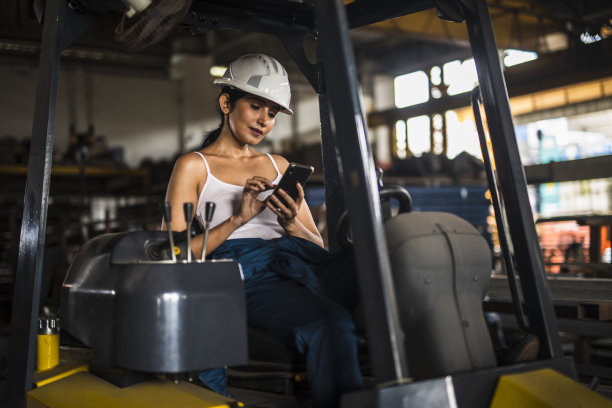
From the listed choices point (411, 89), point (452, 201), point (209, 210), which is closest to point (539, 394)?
point (209, 210)

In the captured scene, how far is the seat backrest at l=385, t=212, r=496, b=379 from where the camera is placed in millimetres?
1878

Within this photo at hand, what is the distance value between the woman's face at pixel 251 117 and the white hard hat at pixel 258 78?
70mm

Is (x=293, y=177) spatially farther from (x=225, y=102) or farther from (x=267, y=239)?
(x=225, y=102)

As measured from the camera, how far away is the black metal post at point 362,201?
4.99ft

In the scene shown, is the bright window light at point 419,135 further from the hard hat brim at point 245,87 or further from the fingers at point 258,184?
the fingers at point 258,184

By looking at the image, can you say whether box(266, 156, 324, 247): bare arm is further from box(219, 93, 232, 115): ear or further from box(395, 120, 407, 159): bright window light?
box(395, 120, 407, 159): bright window light

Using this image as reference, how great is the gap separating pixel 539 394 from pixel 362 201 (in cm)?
69

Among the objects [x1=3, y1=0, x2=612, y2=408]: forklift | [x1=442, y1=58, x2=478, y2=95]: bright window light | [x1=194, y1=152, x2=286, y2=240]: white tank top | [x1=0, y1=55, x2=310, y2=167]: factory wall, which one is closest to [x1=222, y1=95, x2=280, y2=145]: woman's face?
[x1=194, y1=152, x2=286, y2=240]: white tank top

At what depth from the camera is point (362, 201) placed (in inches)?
62.0

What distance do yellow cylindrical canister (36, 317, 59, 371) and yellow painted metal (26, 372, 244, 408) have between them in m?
0.22

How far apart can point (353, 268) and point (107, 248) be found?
81cm

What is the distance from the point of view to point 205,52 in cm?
1427

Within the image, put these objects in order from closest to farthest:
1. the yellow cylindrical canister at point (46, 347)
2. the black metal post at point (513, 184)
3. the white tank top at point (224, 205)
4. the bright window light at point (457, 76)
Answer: the black metal post at point (513, 184) → the yellow cylindrical canister at point (46, 347) → the white tank top at point (224, 205) → the bright window light at point (457, 76)

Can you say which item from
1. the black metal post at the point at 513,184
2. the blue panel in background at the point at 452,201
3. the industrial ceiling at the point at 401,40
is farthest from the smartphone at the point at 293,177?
the blue panel in background at the point at 452,201
